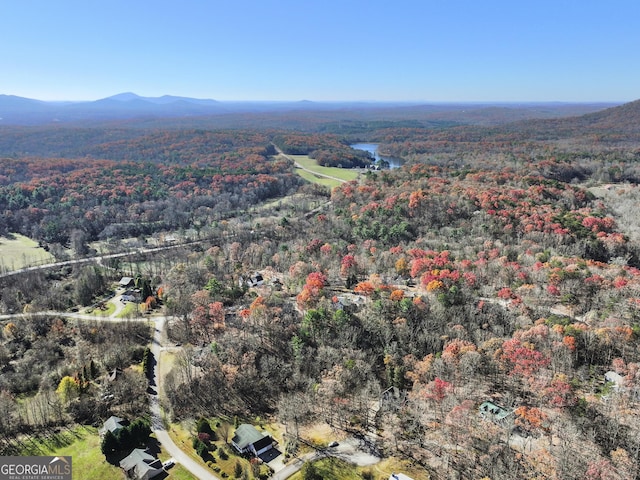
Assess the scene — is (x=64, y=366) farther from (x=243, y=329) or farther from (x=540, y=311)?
(x=540, y=311)

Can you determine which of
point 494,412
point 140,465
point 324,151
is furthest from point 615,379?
point 324,151

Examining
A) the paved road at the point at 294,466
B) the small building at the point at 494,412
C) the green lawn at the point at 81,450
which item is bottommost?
the green lawn at the point at 81,450

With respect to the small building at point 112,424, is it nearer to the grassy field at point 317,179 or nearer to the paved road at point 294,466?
the paved road at point 294,466

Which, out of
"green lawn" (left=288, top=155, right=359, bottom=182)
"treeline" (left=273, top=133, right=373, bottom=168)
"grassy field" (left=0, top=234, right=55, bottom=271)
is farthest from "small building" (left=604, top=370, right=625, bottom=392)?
"treeline" (left=273, top=133, right=373, bottom=168)

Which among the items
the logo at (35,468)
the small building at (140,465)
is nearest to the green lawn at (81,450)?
the small building at (140,465)

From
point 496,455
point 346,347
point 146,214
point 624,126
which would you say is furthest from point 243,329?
point 624,126

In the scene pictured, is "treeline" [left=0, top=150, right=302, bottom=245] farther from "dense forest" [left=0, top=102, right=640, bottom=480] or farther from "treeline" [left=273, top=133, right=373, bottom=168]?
"treeline" [left=273, top=133, right=373, bottom=168]
